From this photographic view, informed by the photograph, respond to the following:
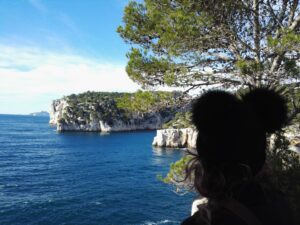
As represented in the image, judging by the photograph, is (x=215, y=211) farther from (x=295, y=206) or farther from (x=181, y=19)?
(x=181, y=19)

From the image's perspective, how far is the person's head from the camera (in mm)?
1668

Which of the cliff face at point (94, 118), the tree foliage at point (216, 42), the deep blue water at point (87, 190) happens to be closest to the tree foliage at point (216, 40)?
the tree foliage at point (216, 42)

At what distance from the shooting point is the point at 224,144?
1675 millimetres

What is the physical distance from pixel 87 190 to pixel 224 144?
3700 cm

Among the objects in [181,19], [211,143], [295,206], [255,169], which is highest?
[181,19]

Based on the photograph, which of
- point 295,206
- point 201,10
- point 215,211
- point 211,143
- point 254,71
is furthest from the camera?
point 201,10

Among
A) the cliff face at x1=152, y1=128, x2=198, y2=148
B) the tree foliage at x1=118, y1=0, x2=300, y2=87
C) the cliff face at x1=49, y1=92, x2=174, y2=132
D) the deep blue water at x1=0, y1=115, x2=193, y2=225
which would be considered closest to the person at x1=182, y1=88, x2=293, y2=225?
the tree foliage at x1=118, y1=0, x2=300, y2=87

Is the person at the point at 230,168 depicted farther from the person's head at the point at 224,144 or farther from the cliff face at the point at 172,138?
the cliff face at the point at 172,138

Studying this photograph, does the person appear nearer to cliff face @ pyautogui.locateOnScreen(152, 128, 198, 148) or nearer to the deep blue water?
the deep blue water

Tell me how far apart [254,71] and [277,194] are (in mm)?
5651

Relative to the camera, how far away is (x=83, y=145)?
270 ft

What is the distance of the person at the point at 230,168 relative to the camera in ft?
5.13

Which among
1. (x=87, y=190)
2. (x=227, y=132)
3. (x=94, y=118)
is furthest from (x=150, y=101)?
(x=94, y=118)

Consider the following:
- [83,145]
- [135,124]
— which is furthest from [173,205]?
[135,124]
